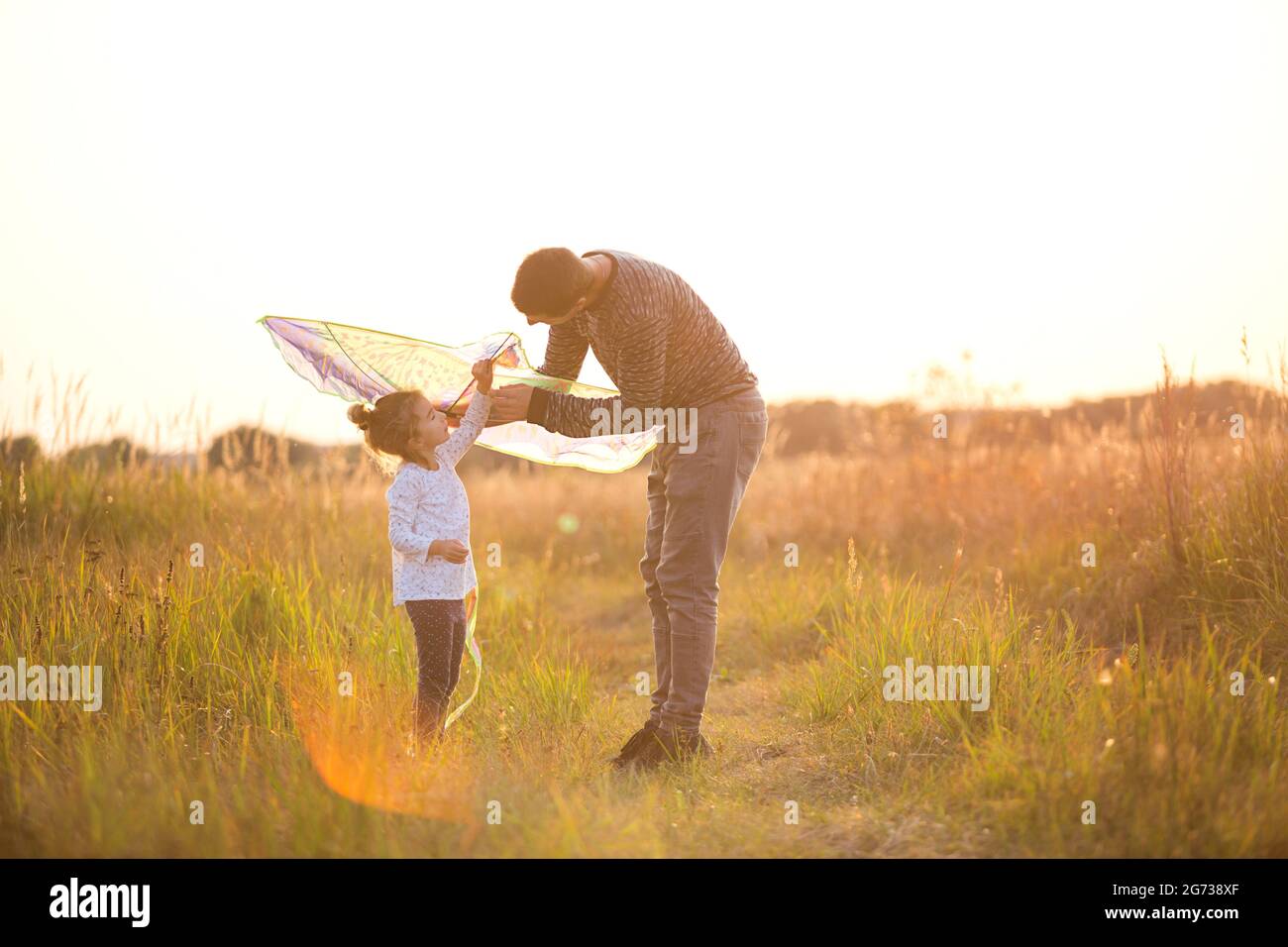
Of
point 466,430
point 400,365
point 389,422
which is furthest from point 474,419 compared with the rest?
point 400,365

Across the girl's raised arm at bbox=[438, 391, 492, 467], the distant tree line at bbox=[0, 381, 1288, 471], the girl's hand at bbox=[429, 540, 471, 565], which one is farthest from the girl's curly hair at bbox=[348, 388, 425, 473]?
the distant tree line at bbox=[0, 381, 1288, 471]

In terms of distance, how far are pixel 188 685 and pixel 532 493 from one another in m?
7.10

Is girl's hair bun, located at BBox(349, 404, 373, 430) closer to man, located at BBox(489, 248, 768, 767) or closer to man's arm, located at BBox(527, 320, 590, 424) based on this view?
man, located at BBox(489, 248, 768, 767)

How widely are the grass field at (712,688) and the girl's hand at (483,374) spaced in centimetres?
141

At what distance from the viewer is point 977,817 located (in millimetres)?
3119

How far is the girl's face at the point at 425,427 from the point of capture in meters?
Result: 3.73

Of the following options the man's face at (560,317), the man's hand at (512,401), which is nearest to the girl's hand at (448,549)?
the man's hand at (512,401)

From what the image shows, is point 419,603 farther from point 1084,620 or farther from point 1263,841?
point 1084,620

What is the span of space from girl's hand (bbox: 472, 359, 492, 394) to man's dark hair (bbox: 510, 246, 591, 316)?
0.41 m

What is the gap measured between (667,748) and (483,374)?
1.76 metres

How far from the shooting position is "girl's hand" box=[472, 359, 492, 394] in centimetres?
380

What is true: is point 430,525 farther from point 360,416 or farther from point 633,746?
point 633,746
